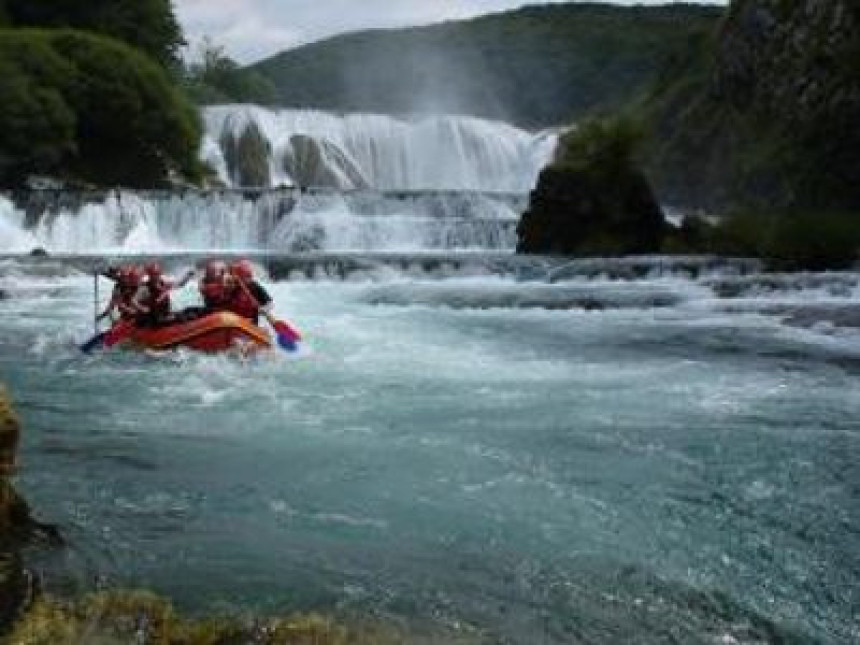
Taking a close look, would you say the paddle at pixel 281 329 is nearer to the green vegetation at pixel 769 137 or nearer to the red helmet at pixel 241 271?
the red helmet at pixel 241 271

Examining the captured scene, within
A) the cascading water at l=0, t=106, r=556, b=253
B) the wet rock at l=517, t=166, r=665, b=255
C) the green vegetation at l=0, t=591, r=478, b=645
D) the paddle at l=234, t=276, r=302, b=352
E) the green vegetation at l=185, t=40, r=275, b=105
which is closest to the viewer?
the green vegetation at l=0, t=591, r=478, b=645

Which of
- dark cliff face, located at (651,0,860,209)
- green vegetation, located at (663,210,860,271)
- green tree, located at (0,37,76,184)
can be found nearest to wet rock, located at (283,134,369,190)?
green tree, located at (0,37,76,184)

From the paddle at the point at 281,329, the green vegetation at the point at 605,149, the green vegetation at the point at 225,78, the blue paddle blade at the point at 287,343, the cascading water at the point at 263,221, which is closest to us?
the paddle at the point at 281,329

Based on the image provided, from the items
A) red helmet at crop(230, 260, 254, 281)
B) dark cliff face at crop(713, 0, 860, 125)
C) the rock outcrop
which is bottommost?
the rock outcrop

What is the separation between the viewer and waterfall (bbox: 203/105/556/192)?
49594 mm

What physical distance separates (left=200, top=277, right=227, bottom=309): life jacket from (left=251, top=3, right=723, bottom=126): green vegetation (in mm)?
81924

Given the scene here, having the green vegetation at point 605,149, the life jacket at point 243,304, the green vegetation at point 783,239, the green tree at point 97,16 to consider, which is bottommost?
the life jacket at point 243,304

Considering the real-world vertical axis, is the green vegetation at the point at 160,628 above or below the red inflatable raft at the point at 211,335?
below

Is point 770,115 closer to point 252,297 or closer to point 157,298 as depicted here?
point 252,297

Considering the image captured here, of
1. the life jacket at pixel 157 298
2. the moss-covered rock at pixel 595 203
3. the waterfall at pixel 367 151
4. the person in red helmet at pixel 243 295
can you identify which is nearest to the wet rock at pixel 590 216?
the moss-covered rock at pixel 595 203

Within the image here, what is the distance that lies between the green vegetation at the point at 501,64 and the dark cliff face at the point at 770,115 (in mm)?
51561

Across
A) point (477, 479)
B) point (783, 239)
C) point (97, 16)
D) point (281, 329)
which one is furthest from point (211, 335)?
point (97, 16)

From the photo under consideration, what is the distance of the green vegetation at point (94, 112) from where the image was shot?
3909cm

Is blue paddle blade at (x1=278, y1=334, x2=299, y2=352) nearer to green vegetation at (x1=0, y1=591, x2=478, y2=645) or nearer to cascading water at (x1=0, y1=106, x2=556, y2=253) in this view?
green vegetation at (x1=0, y1=591, x2=478, y2=645)
